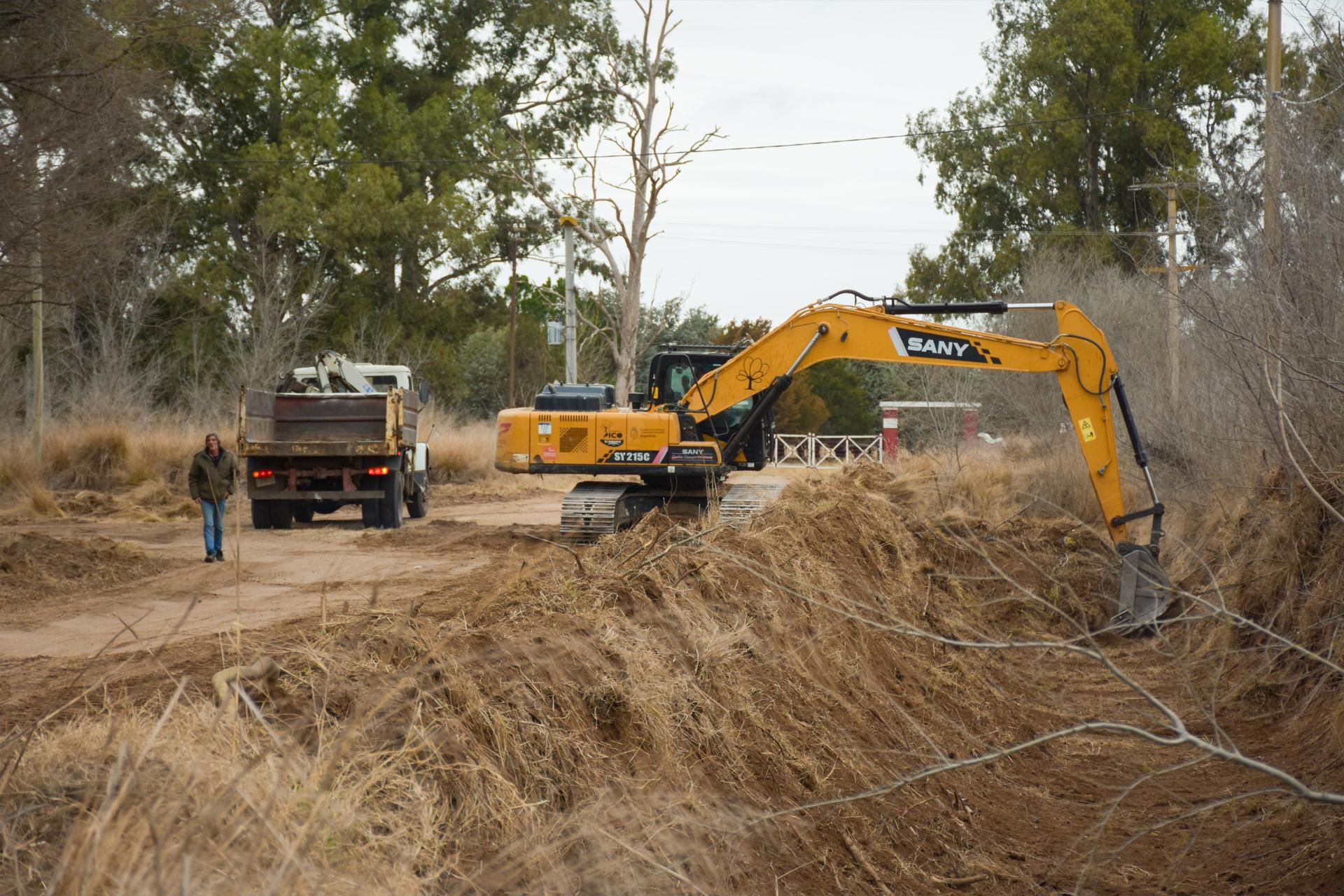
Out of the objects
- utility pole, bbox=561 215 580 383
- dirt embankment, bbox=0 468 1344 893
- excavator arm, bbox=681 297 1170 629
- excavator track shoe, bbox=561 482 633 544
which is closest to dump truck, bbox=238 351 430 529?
excavator track shoe, bbox=561 482 633 544

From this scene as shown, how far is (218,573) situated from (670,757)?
10643mm

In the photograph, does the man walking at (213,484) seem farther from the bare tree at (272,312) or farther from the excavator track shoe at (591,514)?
the bare tree at (272,312)

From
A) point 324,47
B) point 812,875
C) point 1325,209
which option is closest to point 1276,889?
point 812,875

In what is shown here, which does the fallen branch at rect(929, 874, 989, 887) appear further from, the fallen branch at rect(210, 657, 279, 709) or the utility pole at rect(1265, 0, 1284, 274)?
the utility pole at rect(1265, 0, 1284, 274)

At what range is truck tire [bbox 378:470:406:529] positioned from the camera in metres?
20.4

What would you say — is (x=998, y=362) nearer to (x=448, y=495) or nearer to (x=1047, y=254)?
(x=448, y=495)

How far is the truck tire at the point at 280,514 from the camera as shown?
67.4 ft

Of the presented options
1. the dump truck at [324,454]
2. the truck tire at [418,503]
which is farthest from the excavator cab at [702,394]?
the truck tire at [418,503]

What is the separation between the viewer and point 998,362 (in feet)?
46.1

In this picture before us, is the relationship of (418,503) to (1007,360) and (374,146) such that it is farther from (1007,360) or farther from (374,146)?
(374,146)

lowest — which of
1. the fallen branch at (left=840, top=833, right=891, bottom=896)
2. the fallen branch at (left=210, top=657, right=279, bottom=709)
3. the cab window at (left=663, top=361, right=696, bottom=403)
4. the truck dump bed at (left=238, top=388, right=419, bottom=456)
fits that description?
the fallen branch at (left=840, top=833, right=891, bottom=896)

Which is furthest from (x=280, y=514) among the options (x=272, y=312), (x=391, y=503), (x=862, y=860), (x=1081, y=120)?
(x=1081, y=120)

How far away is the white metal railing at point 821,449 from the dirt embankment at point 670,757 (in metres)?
21.9

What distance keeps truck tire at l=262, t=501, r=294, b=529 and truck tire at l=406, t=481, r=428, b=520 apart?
8.93ft
